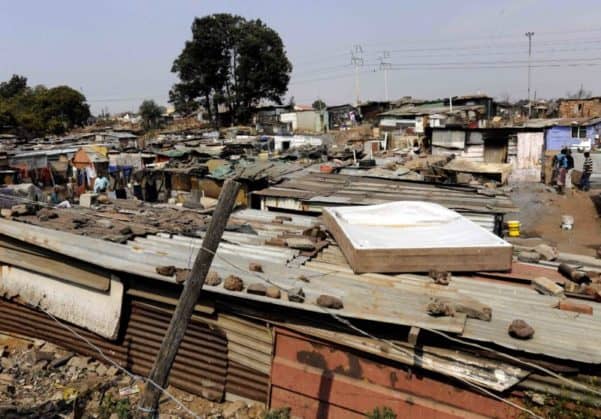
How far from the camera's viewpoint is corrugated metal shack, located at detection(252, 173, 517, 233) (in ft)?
29.6

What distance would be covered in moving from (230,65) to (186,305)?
46.9 m

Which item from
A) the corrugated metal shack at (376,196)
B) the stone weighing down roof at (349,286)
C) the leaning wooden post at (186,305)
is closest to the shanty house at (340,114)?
the corrugated metal shack at (376,196)

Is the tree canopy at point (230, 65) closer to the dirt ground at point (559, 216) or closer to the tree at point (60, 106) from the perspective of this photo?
the tree at point (60, 106)

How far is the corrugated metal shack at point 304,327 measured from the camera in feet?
13.3

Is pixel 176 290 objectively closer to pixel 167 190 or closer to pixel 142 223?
pixel 142 223

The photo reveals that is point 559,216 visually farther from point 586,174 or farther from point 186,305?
point 186,305

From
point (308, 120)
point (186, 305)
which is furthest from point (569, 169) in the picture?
point (308, 120)

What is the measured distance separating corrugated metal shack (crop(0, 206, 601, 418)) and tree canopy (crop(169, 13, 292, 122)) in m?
41.5

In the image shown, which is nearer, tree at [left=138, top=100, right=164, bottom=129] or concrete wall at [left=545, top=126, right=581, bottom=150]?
concrete wall at [left=545, top=126, right=581, bottom=150]

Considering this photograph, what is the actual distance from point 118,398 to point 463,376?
4309 mm

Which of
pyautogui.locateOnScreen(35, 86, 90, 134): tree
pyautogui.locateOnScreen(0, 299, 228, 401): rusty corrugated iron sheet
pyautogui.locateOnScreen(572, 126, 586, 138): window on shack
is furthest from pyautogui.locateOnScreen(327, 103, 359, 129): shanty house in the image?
pyautogui.locateOnScreen(0, 299, 228, 401): rusty corrugated iron sheet

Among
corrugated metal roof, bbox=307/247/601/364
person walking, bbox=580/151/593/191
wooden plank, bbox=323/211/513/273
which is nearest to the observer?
corrugated metal roof, bbox=307/247/601/364

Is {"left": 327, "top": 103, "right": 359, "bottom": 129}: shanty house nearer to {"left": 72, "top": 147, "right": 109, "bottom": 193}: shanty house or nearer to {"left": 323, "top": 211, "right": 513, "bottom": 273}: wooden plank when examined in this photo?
{"left": 72, "top": 147, "right": 109, "bottom": 193}: shanty house

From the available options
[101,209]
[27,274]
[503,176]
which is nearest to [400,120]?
[503,176]
